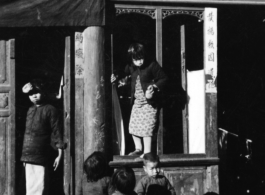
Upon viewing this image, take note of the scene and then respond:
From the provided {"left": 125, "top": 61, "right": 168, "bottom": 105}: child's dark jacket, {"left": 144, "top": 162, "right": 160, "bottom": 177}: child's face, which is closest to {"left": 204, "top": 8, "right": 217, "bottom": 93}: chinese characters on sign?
{"left": 125, "top": 61, "right": 168, "bottom": 105}: child's dark jacket

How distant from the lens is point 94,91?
8.48 metres

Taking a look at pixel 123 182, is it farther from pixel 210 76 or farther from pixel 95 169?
pixel 210 76

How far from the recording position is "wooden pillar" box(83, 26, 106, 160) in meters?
8.47

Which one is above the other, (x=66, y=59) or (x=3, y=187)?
(x=66, y=59)

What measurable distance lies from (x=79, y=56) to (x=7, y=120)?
142 cm

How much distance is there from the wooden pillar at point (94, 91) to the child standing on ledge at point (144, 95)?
619 millimetres

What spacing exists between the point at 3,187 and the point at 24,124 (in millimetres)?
1316

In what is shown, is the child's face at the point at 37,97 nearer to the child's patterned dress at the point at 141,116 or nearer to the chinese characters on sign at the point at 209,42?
the child's patterned dress at the point at 141,116

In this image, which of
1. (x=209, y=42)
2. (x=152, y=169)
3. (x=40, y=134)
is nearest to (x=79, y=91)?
(x=40, y=134)

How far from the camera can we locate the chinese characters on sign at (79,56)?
339 inches

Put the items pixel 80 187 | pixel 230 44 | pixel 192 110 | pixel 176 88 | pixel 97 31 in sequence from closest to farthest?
pixel 80 187 < pixel 97 31 < pixel 192 110 < pixel 176 88 < pixel 230 44

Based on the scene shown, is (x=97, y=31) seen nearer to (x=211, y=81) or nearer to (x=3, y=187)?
(x=211, y=81)

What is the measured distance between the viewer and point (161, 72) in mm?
8734

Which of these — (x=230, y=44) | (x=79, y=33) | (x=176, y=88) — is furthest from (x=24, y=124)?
(x=230, y=44)
